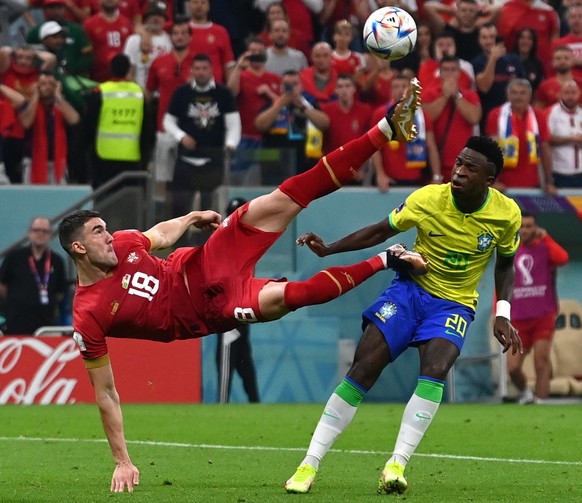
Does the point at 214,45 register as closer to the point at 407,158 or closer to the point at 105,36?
the point at 105,36

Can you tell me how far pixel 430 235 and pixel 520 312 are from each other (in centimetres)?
883

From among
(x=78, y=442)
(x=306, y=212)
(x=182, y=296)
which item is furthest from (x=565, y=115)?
(x=182, y=296)

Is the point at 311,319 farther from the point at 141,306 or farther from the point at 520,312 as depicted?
the point at 141,306

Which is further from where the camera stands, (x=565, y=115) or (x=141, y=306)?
(x=565, y=115)

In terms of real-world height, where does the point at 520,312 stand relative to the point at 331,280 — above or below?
below

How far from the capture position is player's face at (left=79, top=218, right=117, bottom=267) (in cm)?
897

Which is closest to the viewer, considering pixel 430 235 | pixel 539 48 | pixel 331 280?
pixel 331 280

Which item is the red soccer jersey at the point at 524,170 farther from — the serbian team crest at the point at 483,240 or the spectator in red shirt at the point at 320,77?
the serbian team crest at the point at 483,240

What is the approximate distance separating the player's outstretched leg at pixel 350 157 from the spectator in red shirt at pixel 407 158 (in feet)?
28.9

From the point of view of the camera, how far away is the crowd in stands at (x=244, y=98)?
58.0 ft

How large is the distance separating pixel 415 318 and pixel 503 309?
1.96 ft

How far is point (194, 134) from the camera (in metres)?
17.7

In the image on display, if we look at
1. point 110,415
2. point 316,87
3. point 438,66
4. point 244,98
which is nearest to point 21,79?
point 244,98

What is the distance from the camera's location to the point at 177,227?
9648 millimetres
